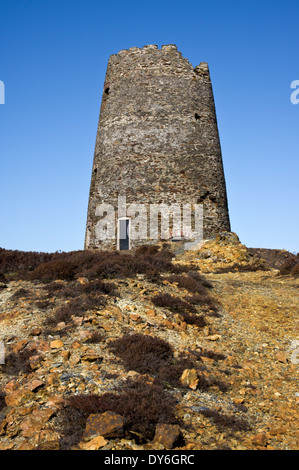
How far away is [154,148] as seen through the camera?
2659 cm

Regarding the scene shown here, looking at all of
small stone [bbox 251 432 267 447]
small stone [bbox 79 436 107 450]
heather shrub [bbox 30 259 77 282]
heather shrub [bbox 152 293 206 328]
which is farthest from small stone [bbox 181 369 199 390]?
heather shrub [bbox 30 259 77 282]

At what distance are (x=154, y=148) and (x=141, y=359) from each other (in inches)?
774

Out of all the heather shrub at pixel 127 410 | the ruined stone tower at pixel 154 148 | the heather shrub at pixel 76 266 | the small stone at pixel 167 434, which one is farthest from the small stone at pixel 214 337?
the ruined stone tower at pixel 154 148

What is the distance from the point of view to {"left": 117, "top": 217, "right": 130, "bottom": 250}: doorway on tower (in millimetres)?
26906

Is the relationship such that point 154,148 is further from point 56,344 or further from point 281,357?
point 56,344

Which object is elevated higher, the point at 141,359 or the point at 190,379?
the point at 141,359

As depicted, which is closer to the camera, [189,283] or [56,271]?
[56,271]

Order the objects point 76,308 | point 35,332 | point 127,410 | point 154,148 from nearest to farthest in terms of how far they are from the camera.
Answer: point 127,410, point 35,332, point 76,308, point 154,148

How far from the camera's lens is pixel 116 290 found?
12.6 m

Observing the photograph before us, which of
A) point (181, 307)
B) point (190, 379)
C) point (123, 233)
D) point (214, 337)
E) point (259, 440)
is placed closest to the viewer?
point (259, 440)

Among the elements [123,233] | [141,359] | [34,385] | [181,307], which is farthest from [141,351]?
[123,233]

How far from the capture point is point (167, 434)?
6.27 meters

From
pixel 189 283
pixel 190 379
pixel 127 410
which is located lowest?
pixel 127 410
